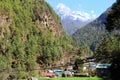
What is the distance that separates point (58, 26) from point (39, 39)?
86.3 feet

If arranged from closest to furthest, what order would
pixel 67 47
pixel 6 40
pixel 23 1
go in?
pixel 6 40 → pixel 23 1 → pixel 67 47

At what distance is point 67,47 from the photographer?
132 meters

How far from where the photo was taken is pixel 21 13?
111 meters

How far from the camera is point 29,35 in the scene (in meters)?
108

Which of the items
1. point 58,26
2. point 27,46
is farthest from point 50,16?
point 27,46

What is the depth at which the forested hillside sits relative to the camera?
88.9 meters

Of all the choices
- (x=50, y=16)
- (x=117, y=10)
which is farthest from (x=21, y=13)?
(x=117, y=10)

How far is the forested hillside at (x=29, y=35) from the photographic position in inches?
3501

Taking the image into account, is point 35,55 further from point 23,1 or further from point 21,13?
point 23,1

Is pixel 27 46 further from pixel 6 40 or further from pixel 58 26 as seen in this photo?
pixel 58 26

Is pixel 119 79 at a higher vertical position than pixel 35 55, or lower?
lower

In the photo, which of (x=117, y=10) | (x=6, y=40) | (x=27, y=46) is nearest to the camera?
(x=117, y=10)

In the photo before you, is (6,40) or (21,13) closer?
(6,40)

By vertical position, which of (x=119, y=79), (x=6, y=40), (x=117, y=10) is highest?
(x=6, y=40)
